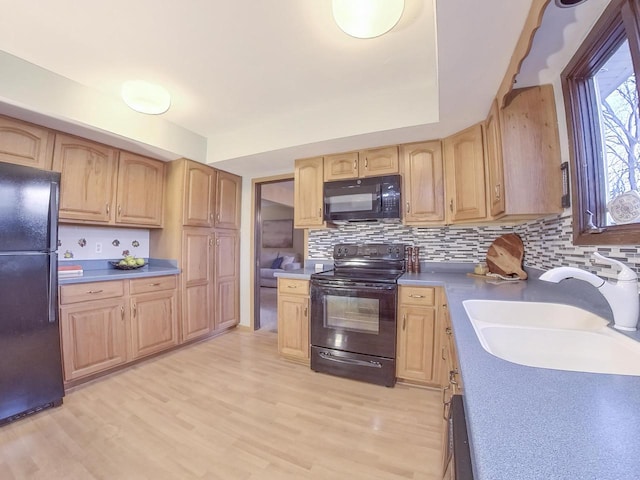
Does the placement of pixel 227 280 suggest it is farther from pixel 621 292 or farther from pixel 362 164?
pixel 621 292

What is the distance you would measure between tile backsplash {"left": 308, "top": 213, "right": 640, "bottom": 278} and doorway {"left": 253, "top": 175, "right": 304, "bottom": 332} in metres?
0.94

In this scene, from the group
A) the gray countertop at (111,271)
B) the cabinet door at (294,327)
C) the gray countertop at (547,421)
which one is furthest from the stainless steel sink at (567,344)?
the gray countertop at (111,271)

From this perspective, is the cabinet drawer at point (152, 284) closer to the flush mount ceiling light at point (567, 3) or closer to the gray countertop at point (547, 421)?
the gray countertop at point (547, 421)

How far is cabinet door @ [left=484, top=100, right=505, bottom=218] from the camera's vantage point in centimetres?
162

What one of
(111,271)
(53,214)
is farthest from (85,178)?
(111,271)

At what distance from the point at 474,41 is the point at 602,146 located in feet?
2.60

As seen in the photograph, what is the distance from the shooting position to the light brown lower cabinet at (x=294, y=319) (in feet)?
7.85

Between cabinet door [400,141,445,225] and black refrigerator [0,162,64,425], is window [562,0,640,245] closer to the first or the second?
cabinet door [400,141,445,225]

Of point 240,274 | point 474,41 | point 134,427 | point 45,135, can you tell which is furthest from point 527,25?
point 240,274

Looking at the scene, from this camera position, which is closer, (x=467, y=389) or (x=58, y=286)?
(x=467, y=389)

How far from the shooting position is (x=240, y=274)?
3504 mm

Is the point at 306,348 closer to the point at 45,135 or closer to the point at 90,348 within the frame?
the point at 90,348

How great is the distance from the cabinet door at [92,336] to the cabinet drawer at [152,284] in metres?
0.15

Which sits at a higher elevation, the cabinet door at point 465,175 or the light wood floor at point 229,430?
the cabinet door at point 465,175
